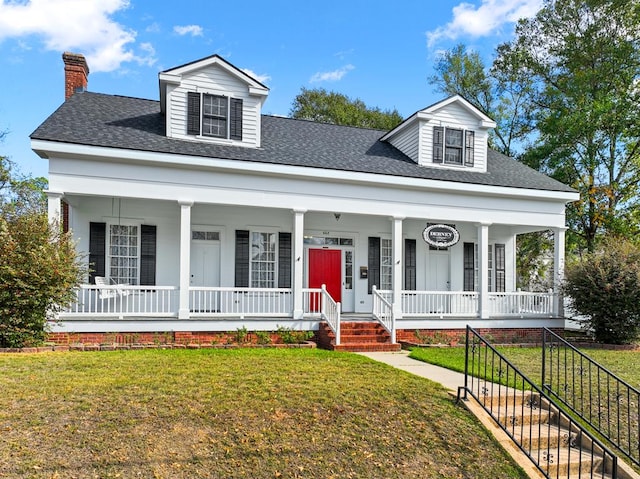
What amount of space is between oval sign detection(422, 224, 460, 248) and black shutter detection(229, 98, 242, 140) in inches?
240

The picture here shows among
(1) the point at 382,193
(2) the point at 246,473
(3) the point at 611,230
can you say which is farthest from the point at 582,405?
(3) the point at 611,230

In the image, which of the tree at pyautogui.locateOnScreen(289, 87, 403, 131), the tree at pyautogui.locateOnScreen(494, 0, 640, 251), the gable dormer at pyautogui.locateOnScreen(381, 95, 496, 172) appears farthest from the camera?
the tree at pyautogui.locateOnScreen(289, 87, 403, 131)

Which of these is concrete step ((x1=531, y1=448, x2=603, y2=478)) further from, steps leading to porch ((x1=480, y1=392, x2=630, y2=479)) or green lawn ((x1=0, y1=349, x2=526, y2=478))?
green lawn ((x1=0, y1=349, x2=526, y2=478))

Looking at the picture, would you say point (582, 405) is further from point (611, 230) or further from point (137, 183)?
point (611, 230)

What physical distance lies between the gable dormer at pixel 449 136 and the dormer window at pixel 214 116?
18.7ft

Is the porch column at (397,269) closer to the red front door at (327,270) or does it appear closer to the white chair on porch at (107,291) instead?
the red front door at (327,270)

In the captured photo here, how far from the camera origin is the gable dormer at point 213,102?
44.3 ft

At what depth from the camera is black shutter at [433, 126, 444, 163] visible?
1598cm

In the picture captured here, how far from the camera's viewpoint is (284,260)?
1501cm

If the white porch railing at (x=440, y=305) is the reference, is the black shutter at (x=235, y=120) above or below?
above

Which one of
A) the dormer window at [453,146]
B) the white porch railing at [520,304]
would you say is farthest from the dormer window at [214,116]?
the white porch railing at [520,304]

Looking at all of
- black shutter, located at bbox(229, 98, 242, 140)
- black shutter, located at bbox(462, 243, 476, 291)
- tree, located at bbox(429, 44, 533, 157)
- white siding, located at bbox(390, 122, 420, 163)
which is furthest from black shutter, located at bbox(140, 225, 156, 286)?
tree, located at bbox(429, 44, 533, 157)

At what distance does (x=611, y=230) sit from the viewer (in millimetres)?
23875

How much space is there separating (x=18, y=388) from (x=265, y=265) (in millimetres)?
8606
